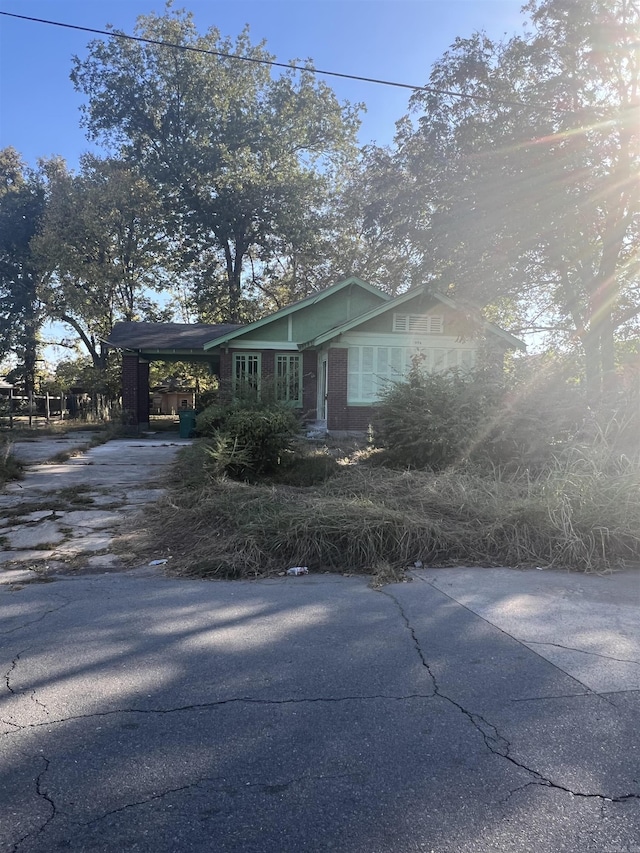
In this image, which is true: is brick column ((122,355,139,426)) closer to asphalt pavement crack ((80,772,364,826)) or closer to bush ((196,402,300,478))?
bush ((196,402,300,478))

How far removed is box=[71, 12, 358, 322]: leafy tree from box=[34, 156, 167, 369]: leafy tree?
188 cm

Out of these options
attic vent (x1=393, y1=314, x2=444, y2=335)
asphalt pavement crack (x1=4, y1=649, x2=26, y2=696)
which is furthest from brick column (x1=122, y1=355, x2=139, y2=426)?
asphalt pavement crack (x1=4, y1=649, x2=26, y2=696)

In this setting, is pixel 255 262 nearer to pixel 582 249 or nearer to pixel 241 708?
pixel 582 249

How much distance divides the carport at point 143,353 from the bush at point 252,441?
11.1 meters

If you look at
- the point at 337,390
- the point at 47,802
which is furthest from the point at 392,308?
the point at 47,802

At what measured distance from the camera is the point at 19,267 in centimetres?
3769

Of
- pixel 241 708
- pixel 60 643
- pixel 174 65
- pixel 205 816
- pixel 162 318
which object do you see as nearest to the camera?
pixel 205 816

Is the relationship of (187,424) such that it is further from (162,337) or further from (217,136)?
(217,136)

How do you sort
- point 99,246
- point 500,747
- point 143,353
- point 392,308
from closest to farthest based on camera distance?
point 500,747 → point 392,308 → point 143,353 → point 99,246

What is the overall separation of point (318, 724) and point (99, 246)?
32.2 m

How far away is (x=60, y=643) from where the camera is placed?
3.78 metres

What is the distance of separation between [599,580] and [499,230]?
40.8 feet

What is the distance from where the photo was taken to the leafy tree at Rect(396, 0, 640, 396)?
14.7 metres

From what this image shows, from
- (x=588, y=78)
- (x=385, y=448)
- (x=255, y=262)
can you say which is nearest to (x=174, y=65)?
(x=255, y=262)
